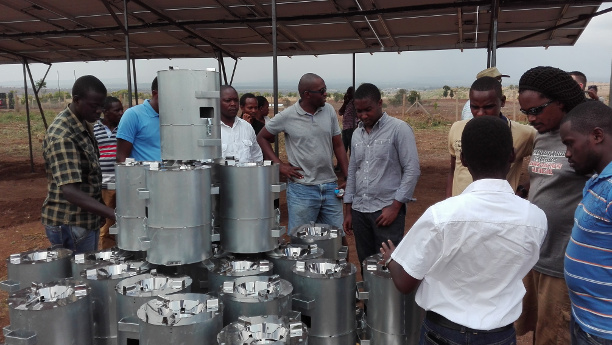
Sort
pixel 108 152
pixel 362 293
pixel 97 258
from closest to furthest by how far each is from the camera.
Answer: pixel 362 293
pixel 97 258
pixel 108 152

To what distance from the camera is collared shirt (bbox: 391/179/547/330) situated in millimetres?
1589

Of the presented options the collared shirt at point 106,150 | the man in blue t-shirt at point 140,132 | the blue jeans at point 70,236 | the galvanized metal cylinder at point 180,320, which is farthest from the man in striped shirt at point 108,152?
the galvanized metal cylinder at point 180,320

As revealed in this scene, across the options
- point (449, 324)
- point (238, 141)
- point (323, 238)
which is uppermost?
point (238, 141)

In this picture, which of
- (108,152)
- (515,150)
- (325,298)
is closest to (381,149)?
(515,150)

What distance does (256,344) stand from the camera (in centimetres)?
164

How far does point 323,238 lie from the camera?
106 inches

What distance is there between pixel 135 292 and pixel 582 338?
1.88 meters

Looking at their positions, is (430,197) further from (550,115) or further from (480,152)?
(480,152)

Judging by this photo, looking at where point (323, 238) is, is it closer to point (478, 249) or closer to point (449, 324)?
point (449, 324)

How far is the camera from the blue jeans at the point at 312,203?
12.6ft

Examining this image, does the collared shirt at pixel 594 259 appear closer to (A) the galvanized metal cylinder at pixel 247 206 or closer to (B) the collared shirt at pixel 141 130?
(A) the galvanized metal cylinder at pixel 247 206

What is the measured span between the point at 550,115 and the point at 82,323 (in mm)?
2397

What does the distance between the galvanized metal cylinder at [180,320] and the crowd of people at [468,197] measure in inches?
28.8

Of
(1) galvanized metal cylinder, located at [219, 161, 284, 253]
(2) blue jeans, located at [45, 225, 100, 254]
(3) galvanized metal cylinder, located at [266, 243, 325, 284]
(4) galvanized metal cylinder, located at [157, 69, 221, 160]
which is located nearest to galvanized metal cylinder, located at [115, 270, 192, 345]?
(1) galvanized metal cylinder, located at [219, 161, 284, 253]
